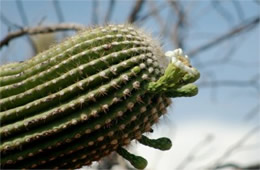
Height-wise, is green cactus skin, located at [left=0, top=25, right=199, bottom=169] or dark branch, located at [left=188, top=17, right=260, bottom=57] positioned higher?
dark branch, located at [left=188, top=17, right=260, bottom=57]

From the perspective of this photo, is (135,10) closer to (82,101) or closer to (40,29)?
(40,29)

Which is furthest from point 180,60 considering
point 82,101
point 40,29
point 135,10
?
point 135,10

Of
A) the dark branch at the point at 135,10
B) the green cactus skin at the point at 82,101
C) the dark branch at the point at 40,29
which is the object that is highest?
the dark branch at the point at 135,10

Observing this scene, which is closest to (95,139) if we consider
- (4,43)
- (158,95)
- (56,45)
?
(158,95)

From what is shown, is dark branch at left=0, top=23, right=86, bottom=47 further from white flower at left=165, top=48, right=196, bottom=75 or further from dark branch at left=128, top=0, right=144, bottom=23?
white flower at left=165, top=48, right=196, bottom=75

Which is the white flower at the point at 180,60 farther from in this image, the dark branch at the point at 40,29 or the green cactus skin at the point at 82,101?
the dark branch at the point at 40,29

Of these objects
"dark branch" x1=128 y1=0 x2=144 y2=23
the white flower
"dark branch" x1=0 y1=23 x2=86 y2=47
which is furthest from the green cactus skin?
"dark branch" x1=128 y1=0 x2=144 y2=23

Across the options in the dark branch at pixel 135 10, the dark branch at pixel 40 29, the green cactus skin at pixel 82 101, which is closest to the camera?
the green cactus skin at pixel 82 101

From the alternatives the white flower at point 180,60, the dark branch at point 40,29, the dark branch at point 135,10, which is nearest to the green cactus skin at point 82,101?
the white flower at point 180,60

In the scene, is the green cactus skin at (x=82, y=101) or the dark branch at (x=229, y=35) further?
the dark branch at (x=229, y=35)
